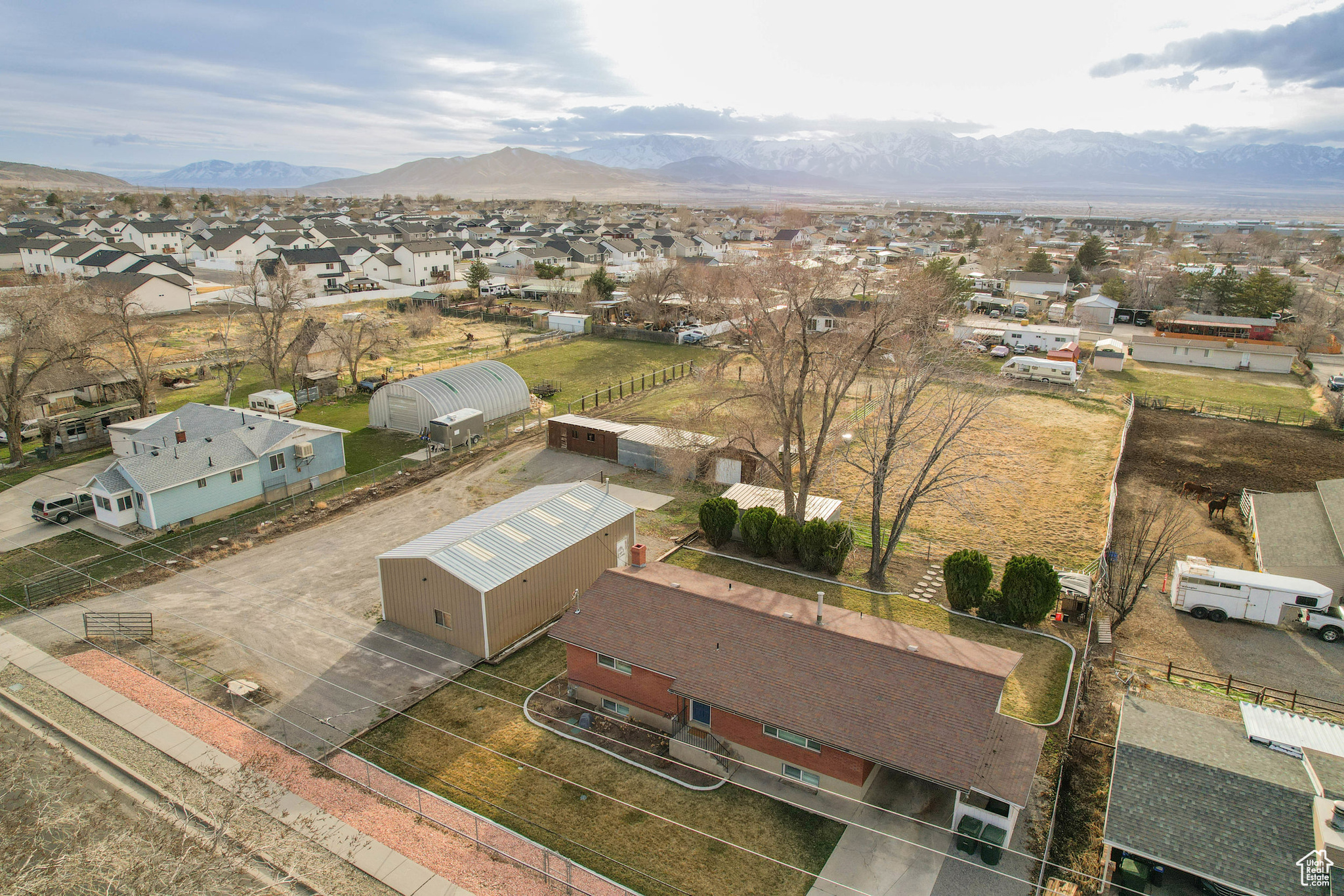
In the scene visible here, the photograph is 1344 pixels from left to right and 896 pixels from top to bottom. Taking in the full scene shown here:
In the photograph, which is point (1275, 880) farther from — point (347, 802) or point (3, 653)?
point (3, 653)

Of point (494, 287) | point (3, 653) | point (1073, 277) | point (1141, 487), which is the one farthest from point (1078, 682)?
point (1073, 277)

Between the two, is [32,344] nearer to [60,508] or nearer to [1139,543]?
[60,508]

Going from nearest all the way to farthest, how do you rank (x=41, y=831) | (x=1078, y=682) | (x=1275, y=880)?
(x=1275, y=880), (x=41, y=831), (x=1078, y=682)

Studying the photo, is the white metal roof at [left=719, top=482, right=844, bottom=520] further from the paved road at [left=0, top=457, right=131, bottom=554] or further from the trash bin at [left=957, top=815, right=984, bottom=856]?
the paved road at [left=0, top=457, right=131, bottom=554]

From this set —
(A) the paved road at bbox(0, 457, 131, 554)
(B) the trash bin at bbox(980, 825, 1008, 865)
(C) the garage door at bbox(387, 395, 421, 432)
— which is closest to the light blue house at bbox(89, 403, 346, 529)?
(A) the paved road at bbox(0, 457, 131, 554)

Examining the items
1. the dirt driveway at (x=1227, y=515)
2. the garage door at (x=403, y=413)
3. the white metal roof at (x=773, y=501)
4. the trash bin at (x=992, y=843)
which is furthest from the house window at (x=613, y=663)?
the garage door at (x=403, y=413)

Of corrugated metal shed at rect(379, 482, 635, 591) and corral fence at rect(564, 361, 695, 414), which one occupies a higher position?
corrugated metal shed at rect(379, 482, 635, 591)

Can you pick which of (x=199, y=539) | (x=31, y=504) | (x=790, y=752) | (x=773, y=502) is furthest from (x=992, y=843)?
(x=31, y=504)
